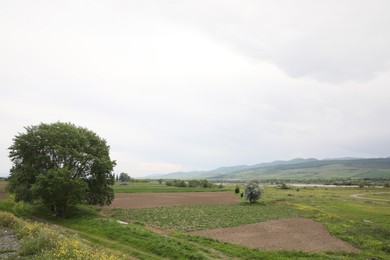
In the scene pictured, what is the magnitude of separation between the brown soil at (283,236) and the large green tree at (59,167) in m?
18.4

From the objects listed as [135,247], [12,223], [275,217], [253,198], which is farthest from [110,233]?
[253,198]

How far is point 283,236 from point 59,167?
33.1 meters

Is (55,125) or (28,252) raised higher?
(55,125)

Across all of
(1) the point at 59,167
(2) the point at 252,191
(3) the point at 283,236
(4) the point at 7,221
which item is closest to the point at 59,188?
(1) the point at 59,167

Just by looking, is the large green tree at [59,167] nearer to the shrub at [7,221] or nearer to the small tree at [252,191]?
the shrub at [7,221]

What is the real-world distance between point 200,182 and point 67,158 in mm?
106445

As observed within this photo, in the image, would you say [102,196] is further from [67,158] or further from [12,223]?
[12,223]

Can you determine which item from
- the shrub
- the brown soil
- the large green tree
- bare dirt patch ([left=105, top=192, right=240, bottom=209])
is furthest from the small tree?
the shrub

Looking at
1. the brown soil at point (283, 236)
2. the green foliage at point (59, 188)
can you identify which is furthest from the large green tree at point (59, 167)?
the brown soil at point (283, 236)

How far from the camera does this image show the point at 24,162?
40188 millimetres

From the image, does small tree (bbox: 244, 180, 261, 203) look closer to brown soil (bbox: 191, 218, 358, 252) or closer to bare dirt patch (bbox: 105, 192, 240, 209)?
bare dirt patch (bbox: 105, 192, 240, 209)

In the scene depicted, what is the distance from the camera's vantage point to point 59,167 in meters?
40.6

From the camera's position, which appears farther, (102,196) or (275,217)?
(275,217)

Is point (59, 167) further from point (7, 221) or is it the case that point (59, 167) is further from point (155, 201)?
point (155, 201)
